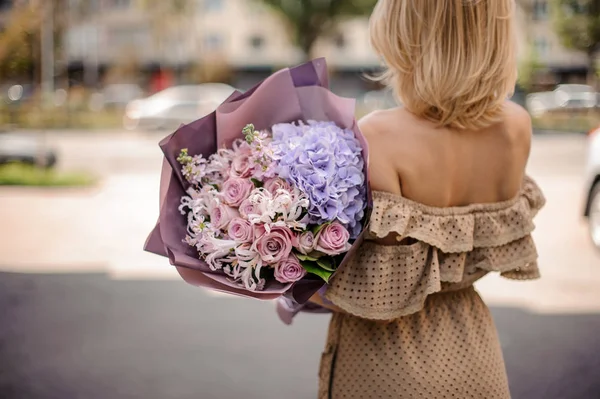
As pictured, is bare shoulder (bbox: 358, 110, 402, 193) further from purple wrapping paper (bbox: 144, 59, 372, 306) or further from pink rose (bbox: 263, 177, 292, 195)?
pink rose (bbox: 263, 177, 292, 195)

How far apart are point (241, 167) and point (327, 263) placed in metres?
0.34

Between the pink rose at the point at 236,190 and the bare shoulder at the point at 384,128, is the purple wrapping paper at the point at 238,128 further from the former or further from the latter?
the pink rose at the point at 236,190

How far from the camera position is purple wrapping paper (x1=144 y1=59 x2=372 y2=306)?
68.8 inches

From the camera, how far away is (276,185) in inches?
69.2

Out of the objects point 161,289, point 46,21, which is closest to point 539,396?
point 161,289

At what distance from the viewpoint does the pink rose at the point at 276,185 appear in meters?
1.75

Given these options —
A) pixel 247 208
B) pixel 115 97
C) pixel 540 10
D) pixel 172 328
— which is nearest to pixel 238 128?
pixel 247 208

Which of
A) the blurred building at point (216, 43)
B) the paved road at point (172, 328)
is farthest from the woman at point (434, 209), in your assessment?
the blurred building at point (216, 43)

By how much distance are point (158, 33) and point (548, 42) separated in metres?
24.2

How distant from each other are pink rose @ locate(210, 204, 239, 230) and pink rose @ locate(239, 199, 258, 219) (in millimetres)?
31

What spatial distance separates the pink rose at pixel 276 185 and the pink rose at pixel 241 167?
66 mm

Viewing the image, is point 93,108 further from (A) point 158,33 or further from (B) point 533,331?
(B) point 533,331

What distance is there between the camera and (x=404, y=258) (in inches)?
71.1

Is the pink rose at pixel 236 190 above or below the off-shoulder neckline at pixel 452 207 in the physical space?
above
